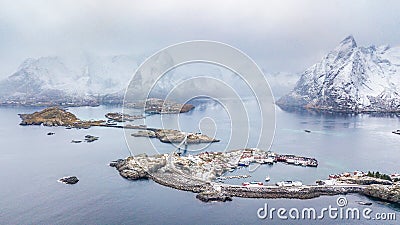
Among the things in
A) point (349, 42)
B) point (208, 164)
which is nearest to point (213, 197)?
point (208, 164)

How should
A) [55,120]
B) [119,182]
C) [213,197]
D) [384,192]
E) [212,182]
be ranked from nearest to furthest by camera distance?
[213,197] → [384,192] → [212,182] → [119,182] → [55,120]

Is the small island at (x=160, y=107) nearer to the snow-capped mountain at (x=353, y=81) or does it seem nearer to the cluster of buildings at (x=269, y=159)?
the cluster of buildings at (x=269, y=159)

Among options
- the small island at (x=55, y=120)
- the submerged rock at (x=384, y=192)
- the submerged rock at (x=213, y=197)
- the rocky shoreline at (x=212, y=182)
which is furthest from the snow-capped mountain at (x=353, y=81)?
the submerged rock at (x=213, y=197)

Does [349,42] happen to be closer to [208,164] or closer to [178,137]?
[178,137]

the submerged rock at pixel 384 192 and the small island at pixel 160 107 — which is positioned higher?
the small island at pixel 160 107

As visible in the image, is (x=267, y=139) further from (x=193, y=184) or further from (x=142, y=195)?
(x=142, y=195)
